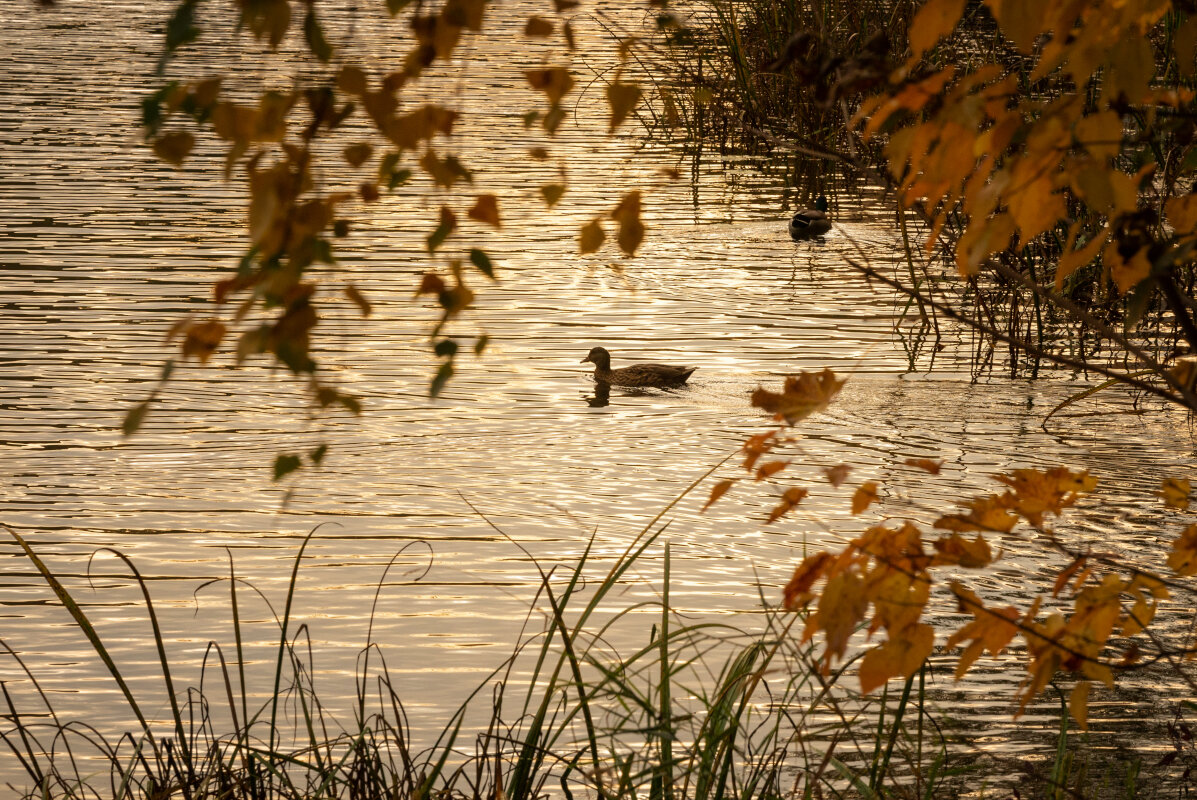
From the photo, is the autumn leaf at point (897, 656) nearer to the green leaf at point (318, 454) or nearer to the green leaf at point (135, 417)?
the green leaf at point (318, 454)

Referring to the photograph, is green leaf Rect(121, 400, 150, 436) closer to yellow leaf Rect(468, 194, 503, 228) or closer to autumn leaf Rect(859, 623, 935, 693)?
yellow leaf Rect(468, 194, 503, 228)

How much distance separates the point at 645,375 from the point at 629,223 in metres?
7.77

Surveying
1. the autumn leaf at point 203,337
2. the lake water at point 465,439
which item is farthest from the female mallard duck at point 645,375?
the autumn leaf at point 203,337

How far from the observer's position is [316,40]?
7.55 ft

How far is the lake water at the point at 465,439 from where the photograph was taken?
21.4 ft

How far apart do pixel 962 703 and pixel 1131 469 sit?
3497 millimetres

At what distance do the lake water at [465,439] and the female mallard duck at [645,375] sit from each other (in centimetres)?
13

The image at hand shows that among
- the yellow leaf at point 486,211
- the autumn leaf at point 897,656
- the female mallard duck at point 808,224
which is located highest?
the yellow leaf at point 486,211

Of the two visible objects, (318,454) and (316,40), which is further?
(318,454)

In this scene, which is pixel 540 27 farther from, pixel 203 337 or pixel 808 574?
pixel 808 574

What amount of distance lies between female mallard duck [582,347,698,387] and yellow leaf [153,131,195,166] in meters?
8.24

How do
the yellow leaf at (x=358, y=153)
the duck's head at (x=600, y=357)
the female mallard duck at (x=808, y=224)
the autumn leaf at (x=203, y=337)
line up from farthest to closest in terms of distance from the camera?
the female mallard duck at (x=808, y=224)
the duck's head at (x=600, y=357)
the yellow leaf at (x=358, y=153)
the autumn leaf at (x=203, y=337)

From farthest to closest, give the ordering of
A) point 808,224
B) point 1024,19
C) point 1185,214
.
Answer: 1. point 808,224
2. point 1185,214
3. point 1024,19

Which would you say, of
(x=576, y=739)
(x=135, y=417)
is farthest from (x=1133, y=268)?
(x=576, y=739)
